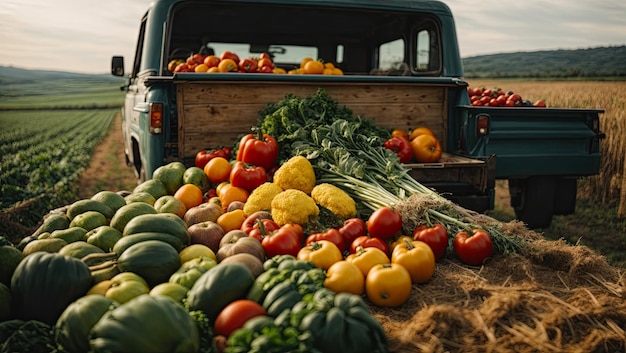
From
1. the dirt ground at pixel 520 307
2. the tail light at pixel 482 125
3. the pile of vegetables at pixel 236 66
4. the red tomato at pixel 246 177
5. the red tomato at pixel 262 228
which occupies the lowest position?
the dirt ground at pixel 520 307

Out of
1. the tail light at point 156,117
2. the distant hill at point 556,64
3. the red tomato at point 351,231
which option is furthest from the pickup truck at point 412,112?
the distant hill at point 556,64

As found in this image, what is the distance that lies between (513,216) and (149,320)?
8011 mm

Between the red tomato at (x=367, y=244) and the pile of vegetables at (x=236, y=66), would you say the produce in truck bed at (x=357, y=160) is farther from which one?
the pile of vegetables at (x=236, y=66)

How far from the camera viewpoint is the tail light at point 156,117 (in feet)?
16.9

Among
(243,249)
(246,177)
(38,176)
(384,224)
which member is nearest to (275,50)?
(246,177)

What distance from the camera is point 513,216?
9.08 meters

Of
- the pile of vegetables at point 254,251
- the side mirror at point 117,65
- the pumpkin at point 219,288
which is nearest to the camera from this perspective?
the pile of vegetables at point 254,251

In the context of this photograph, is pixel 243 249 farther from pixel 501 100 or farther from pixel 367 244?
pixel 501 100

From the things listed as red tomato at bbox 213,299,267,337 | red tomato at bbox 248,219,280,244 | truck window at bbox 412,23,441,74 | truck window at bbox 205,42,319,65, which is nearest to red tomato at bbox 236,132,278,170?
red tomato at bbox 248,219,280,244

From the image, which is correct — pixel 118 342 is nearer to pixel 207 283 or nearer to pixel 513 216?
pixel 207 283

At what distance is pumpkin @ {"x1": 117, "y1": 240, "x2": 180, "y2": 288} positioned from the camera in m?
3.04

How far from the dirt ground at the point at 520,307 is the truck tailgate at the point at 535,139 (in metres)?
2.03

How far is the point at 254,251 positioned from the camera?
3355 millimetres

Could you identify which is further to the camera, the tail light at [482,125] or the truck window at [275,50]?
the truck window at [275,50]
